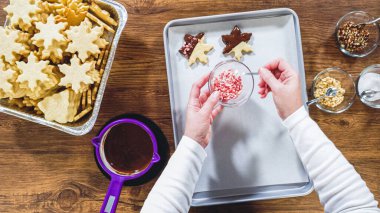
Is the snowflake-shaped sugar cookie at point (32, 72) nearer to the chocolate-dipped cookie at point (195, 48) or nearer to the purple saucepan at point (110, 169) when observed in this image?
the purple saucepan at point (110, 169)

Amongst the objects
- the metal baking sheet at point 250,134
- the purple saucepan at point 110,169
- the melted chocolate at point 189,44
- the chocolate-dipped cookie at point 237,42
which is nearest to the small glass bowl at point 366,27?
the metal baking sheet at point 250,134

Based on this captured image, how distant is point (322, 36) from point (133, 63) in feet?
1.49

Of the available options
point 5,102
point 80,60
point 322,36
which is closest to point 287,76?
point 322,36

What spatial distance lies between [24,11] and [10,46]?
8 cm

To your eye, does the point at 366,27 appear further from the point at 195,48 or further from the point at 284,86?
the point at 195,48

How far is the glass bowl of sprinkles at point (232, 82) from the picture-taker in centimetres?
82

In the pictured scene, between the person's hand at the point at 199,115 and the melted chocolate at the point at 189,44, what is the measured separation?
3.6 inches

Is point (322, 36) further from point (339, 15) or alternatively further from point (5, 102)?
point (5, 102)

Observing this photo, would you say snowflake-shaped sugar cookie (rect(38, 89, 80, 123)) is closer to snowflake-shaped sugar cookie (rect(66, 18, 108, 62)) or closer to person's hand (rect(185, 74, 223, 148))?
snowflake-shaped sugar cookie (rect(66, 18, 108, 62))

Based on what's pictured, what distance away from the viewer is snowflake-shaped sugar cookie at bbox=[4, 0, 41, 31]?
74 centimetres

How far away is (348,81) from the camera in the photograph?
0.87 metres

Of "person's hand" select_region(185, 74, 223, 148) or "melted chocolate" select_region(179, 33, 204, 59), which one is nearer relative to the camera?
"person's hand" select_region(185, 74, 223, 148)

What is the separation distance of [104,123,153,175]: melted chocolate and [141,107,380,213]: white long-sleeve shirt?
0.09 meters

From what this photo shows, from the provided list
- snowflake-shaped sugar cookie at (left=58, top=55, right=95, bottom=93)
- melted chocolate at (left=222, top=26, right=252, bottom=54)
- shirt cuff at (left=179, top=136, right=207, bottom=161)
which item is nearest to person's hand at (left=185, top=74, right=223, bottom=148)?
shirt cuff at (left=179, top=136, right=207, bottom=161)
